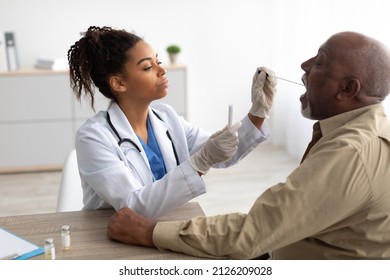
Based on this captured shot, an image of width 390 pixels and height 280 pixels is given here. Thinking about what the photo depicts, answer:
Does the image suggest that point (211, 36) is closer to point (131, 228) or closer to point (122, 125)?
point (122, 125)

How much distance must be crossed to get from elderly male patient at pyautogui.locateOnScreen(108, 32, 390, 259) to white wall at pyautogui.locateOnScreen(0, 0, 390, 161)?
10.3 feet

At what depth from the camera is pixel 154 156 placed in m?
2.09

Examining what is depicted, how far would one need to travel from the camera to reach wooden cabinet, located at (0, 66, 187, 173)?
471 cm

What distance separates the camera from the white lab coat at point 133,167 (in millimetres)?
1790

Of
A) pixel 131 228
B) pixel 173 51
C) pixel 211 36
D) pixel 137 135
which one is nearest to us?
pixel 131 228

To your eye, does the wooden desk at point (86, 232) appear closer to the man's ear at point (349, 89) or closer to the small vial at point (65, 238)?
the small vial at point (65, 238)

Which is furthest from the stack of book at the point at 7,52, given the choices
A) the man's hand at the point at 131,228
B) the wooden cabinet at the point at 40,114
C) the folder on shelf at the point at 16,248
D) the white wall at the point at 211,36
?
the man's hand at the point at 131,228

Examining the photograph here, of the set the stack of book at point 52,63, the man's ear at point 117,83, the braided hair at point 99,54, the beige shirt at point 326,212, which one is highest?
the braided hair at point 99,54

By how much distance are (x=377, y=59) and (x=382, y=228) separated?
16.5 inches

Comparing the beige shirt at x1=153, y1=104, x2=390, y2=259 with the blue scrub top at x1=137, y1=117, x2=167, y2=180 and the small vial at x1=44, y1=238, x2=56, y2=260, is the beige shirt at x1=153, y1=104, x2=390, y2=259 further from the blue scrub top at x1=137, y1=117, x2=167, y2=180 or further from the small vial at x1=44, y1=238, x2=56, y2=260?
the blue scrub top at x1=137, y1=117, x2=167, y2=180

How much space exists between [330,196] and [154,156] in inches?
32.9

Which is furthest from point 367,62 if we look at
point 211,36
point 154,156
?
point 211,36

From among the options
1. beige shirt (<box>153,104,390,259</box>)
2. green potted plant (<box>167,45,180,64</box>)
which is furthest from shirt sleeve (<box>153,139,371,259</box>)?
green potted plant (<box>167,45,180,64</box>)

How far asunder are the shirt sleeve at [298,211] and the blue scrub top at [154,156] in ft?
1.91
